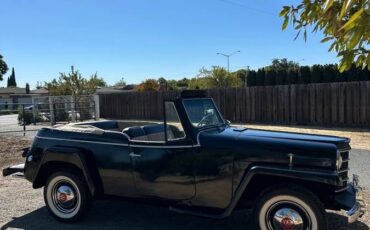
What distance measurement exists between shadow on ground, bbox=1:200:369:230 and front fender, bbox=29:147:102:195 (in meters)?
0.47

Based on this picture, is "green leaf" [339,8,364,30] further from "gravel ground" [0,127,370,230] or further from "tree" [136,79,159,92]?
"tree" [136,79,159,92]

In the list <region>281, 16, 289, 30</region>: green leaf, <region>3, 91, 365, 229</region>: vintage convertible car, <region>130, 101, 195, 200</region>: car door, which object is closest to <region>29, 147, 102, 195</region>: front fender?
<region>3, 91, 365, 229</region>: vintage convertible car

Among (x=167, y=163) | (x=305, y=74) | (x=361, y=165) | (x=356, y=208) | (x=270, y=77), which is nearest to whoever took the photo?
(x=356, y=208)

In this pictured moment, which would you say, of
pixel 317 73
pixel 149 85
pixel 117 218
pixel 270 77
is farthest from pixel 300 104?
pixel 149 85

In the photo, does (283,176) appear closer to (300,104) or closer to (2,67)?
(300,104)

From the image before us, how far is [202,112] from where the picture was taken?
5.57 meters

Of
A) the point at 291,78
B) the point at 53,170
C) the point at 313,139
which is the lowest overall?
the point at 53,170

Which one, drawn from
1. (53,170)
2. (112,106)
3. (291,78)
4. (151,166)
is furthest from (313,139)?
(112,106)

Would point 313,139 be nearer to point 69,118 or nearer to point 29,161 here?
point 29,161

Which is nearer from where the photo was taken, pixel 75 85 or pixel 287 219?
pixel 287 219

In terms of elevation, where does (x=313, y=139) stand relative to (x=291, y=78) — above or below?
below

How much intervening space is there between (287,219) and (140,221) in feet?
7.07

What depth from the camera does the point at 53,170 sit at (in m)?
5.99

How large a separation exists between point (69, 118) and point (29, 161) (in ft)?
69.0
